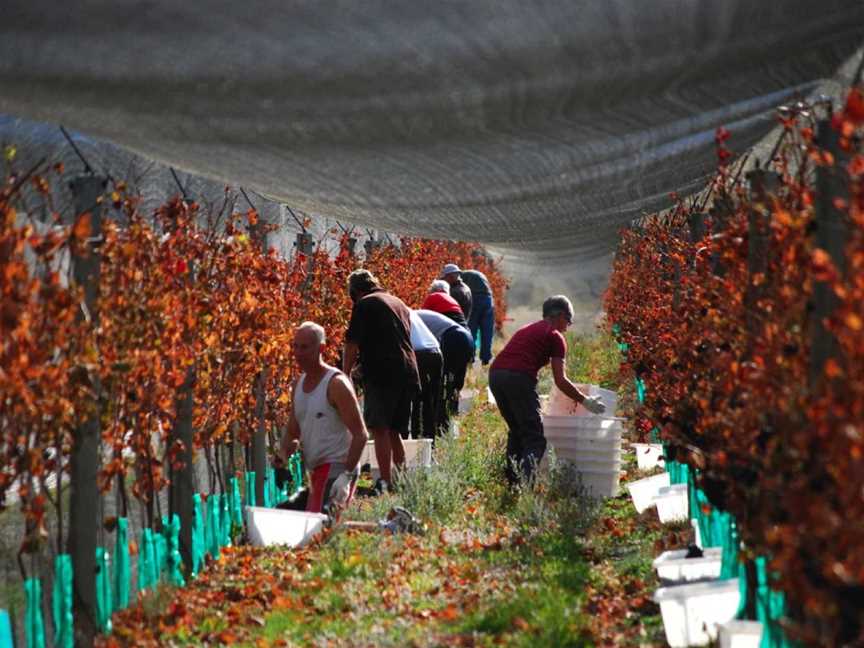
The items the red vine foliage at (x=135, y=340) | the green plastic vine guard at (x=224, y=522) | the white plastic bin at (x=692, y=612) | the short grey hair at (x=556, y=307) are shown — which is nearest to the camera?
the red vine foliage at (x=135, y=340)

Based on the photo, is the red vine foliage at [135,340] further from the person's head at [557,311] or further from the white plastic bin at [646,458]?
the white plastic bin at [646,458]

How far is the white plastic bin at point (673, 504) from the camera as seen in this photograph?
325 inches

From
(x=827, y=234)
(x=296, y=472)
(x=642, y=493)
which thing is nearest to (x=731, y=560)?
(x=827, y=234)

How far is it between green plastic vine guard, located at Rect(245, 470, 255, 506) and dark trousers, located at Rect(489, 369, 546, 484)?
181 centimetres

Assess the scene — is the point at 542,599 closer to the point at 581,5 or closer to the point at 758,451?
the point at 758,451

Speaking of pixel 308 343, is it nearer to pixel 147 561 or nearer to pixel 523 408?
pixel 147 561

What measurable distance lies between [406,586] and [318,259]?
15.3 ft

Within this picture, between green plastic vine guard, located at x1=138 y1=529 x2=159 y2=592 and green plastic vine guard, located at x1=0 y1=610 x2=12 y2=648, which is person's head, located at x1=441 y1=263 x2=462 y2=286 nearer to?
green plastic vine guard, located at x1=138 y1=529 x2=159 y2=592

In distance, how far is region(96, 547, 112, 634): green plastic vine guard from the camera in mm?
5516

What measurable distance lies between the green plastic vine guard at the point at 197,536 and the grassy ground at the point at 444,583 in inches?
3.7

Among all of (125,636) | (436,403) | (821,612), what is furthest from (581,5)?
(436,403)

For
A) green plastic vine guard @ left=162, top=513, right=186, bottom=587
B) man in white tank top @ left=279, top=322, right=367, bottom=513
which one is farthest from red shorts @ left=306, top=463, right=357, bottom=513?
green plastic vine guard @ left=162, top=513, right=186, bottom=587

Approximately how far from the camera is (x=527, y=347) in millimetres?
9344

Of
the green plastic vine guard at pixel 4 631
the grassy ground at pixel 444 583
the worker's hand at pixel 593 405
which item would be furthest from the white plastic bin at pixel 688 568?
the worker's hand at pixel 593 405
